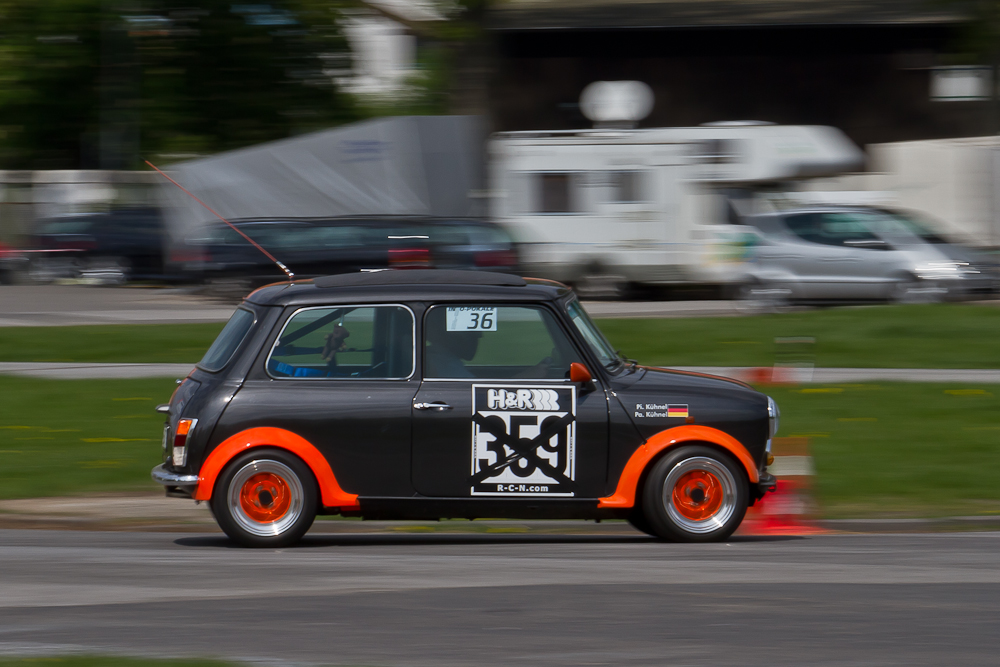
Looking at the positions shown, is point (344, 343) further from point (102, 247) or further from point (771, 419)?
point (102, 247)

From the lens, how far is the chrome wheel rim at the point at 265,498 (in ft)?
24.0

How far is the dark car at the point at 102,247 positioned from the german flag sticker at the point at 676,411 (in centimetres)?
2178

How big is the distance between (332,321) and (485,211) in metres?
15.9

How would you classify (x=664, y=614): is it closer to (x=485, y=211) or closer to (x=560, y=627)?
(x=560, y=627)

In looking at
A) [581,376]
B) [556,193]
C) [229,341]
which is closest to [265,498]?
[229,341]

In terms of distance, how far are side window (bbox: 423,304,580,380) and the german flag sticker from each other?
57 centimetres

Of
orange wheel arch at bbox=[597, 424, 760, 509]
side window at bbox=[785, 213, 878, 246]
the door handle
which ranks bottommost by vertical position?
orange wheel arch at bbox=[597, 424, 760, 509]

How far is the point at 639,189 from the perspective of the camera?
927 inches

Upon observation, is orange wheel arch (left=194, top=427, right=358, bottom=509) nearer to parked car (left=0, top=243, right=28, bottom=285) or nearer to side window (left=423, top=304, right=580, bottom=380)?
side window (left=423, top=304, right=580, bottom=380)

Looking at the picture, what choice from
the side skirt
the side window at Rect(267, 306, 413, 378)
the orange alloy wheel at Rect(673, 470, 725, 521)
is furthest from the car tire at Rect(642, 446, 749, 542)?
the side window at Rect(267, 306, 413, 378)

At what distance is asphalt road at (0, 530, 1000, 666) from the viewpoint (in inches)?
206

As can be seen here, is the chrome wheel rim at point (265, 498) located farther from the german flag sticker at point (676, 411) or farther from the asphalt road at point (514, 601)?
the german flag sticker at point (676, 411)

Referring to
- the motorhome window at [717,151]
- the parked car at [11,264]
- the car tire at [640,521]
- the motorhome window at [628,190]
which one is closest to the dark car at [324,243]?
the motorhome window at [628,190]

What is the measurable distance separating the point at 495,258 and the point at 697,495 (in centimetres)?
1473
